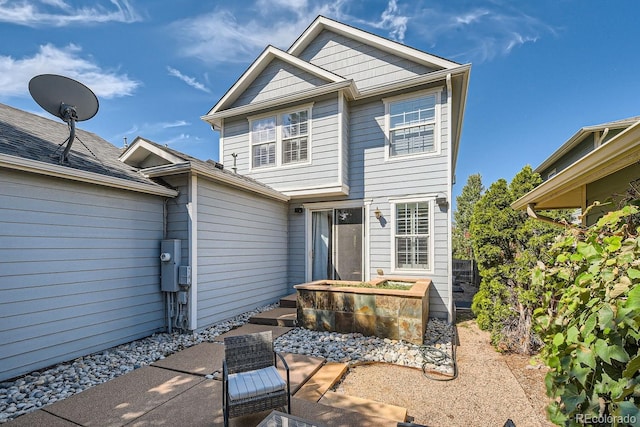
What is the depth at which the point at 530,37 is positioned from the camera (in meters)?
7.49

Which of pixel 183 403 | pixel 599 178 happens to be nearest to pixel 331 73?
pixel 599 178

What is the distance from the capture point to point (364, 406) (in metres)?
3.03

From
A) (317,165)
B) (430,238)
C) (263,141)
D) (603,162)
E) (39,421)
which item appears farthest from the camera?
(263,141)

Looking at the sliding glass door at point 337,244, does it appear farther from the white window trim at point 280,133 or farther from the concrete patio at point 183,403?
the concrete patio at point 183,403

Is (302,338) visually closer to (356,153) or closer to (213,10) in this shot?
(356,153)

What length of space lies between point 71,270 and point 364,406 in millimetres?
4497

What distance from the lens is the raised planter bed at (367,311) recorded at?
15.7 ft

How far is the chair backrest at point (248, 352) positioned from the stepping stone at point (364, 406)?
80cm

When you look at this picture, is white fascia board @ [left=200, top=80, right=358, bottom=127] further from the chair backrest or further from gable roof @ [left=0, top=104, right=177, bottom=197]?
the chair backrest

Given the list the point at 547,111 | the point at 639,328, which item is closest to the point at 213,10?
the point at 639,328

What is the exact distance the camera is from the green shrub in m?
1.23

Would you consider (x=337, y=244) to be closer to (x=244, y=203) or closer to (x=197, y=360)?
(x=244, y=203)

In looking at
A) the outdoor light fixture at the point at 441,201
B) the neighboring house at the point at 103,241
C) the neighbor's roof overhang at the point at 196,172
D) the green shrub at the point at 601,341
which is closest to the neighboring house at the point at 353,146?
the outdoor light fixture at the point at 441,201

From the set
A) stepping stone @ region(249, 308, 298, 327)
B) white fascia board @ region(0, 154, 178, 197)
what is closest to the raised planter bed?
stepping stone @ region(249, 308, 298, 327)
